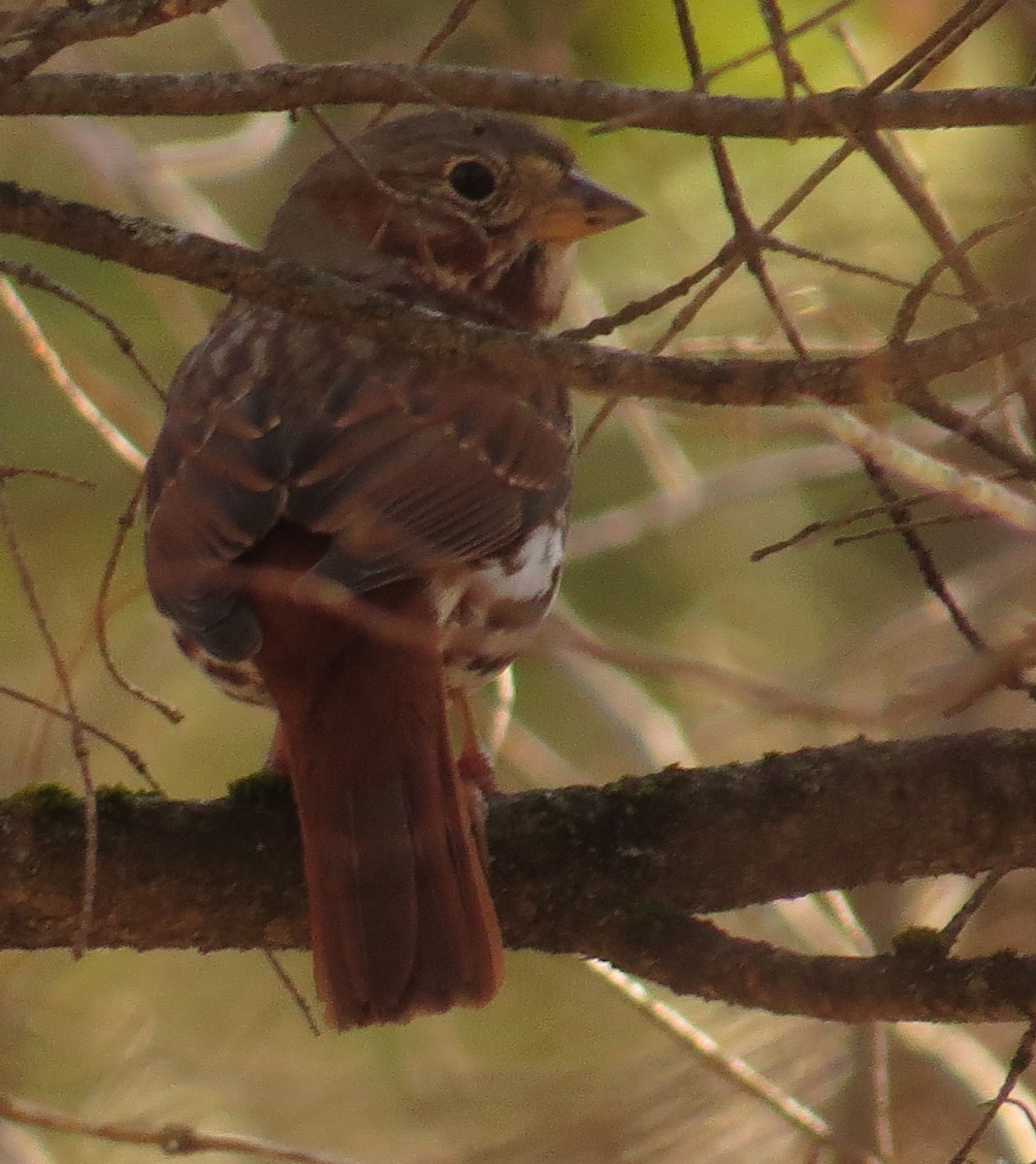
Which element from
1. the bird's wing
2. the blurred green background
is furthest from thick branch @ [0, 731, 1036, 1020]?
the blurred green background

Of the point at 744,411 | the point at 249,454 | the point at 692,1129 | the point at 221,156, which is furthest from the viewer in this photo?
the point at 221,156

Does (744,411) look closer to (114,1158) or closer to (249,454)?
(249,454)

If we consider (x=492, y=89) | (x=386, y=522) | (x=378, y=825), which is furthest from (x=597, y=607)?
(x=492, y=89)

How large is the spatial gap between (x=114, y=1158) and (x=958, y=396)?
323 centimetres

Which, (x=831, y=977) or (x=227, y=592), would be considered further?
(x=227, y=592)

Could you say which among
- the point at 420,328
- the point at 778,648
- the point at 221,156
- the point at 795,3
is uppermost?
the point at 795,3

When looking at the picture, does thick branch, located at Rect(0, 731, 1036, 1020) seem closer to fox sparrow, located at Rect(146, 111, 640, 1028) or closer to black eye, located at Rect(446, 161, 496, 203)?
fox sparrow, located at Rect(146, 111, 640, 1028)

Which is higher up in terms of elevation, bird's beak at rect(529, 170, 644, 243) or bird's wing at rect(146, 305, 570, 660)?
bird's beak at rect(529, 170, 644, 243)

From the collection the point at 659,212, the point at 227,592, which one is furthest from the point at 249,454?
the point at 659,212

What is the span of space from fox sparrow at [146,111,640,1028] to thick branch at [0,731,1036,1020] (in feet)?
0.51

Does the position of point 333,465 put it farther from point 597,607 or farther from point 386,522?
point 597,607

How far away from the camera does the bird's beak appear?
424 cm

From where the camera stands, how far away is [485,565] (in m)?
3.51

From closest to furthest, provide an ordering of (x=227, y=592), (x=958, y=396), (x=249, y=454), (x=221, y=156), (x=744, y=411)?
1. (x=227, y=592)
2. (x=249, y=454)
3. (x=744, y=411)
4. (x=221, y=156)
5. (x=958, y=396)
